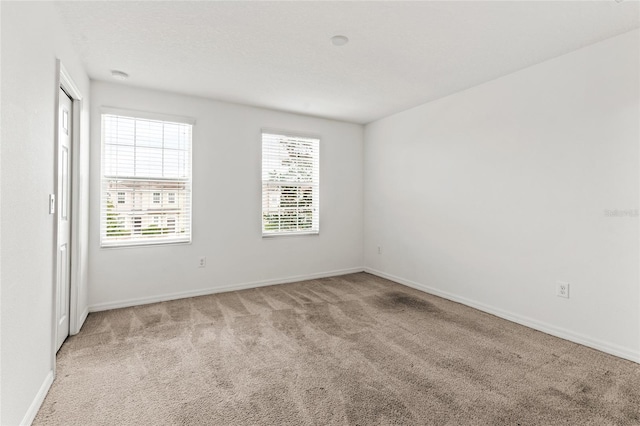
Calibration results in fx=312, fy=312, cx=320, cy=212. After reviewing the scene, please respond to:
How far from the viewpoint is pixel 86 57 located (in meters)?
2.80

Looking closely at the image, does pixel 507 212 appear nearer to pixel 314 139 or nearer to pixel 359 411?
pixel 359 411

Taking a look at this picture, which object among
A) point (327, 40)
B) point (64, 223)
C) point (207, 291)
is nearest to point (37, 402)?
point (64, 223)

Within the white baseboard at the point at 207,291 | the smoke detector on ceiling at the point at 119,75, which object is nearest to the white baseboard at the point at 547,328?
the white baseboard at the point at 207,291

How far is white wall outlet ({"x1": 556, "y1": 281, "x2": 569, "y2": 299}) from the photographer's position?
2.76 m

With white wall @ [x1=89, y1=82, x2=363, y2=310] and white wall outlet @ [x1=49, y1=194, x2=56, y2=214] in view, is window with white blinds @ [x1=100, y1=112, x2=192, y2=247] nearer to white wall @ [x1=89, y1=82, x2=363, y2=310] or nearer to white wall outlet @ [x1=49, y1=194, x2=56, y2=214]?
white wall @ [x1=89, y1=82, x2=363, y2=310]

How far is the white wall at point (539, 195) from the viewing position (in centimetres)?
245

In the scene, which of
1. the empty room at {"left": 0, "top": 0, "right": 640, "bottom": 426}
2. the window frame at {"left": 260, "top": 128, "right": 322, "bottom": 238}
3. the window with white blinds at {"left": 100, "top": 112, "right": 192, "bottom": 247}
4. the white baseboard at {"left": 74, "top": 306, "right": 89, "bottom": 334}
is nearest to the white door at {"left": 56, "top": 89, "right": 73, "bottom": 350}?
the empty room at {"left": 0, "top": 0, "right": 640, "bottom": 426}

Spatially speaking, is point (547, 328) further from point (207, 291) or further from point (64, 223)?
point (64, 223)

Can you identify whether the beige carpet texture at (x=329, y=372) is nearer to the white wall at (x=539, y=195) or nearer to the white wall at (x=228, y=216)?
the white wall at (x=539, y=195)

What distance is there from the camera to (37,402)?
1750 millimetres

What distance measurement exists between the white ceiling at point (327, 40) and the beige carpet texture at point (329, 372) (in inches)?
97.6

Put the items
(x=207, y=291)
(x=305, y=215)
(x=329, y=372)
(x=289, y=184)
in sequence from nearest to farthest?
(x=329, y=372), (x=207, y=291), (x=289, y=184), (x=305, y=215)

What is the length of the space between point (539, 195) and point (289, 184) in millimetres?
3047

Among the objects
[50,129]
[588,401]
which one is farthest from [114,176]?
[588,401]
